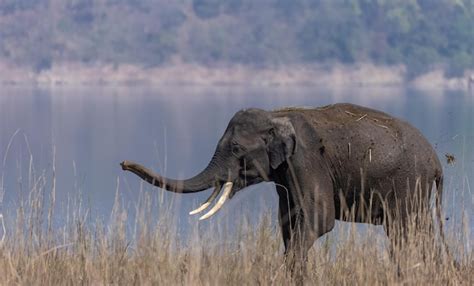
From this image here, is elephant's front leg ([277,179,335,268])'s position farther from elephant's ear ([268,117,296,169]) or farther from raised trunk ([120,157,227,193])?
raised trunk ([120,157,227,193])

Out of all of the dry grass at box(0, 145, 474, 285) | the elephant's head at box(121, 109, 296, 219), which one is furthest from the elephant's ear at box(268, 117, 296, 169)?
the dry grass at box(0, 145, 474, 285)

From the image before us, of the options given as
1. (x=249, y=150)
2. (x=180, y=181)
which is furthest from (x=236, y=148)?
(x=180, y=181)

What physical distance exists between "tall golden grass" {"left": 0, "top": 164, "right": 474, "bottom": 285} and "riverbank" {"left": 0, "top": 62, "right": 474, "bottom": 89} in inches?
4656

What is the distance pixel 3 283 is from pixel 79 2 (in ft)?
470

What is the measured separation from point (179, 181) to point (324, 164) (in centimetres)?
100

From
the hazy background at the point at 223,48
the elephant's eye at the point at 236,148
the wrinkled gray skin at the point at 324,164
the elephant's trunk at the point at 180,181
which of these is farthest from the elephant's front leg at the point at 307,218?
the hazy background at the point at 223,48

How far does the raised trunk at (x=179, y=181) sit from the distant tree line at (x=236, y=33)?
114 m

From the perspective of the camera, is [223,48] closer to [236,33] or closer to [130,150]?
[236,33]

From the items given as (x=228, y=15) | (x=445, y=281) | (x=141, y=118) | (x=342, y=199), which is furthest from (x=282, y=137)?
(x=228, y=15)

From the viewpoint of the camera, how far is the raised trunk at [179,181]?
6.93 m

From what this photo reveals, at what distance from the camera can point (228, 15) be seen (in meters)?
147

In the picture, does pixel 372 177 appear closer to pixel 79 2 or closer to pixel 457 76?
pixel 457 76

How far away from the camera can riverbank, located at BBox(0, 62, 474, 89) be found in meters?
129

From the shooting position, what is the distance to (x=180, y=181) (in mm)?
7215
